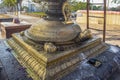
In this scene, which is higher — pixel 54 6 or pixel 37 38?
pixel 54 6

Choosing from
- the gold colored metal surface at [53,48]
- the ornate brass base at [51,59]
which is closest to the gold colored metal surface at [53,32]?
the gold colored metal surface at [53,48]

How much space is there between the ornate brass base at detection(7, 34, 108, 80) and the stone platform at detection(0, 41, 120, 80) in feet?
0.29

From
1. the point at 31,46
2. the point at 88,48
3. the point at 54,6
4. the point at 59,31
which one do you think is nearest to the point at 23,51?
the point at 31,46

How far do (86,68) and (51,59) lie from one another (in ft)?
2.26

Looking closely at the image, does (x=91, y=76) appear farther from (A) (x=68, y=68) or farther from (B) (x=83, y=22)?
(B) (x=83, y=22)

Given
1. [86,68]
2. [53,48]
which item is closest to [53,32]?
[53,48]

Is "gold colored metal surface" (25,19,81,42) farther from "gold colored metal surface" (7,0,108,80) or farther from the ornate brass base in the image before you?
the ornate brass base

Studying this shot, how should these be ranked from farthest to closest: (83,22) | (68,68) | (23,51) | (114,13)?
1. (83,22)
2. (114,13)
3. (23,51)
4. (68,68)

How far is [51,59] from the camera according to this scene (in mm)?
2660

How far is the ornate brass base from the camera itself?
8.65 feet

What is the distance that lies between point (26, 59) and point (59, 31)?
745mm

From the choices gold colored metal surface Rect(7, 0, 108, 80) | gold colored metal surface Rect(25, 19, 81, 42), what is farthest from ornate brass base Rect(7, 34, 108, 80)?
gold colored metal surface Rect(25, 19, 81, 42)

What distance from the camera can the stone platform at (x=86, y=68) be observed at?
9.15ft

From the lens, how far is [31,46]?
3.16m
